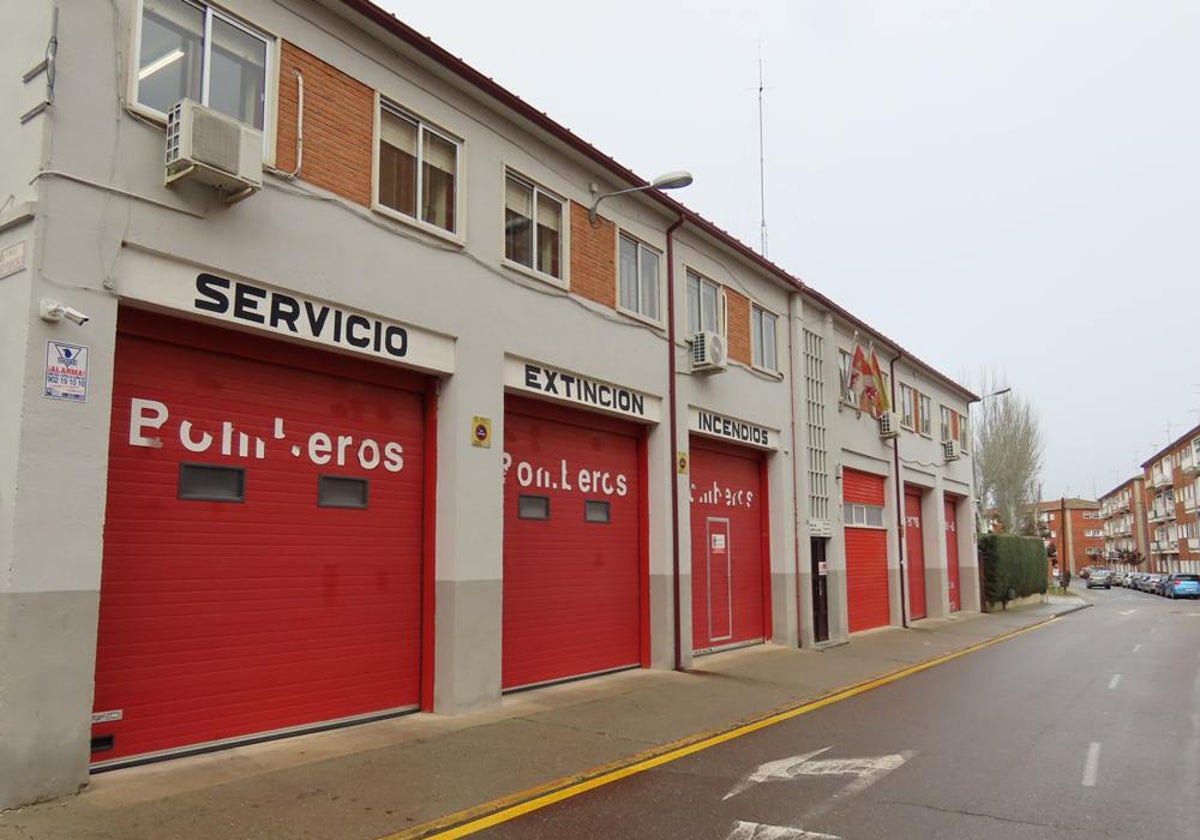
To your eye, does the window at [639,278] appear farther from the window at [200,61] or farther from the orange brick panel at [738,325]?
the window at [200,61]

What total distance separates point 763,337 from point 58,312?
13.6 metres

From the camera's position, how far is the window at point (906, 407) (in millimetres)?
25828

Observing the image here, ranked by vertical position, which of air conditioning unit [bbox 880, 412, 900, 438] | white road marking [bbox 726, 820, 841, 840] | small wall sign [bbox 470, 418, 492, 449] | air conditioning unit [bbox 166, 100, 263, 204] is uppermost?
air conditioning unit [bbox 166, 100, 263, 204]

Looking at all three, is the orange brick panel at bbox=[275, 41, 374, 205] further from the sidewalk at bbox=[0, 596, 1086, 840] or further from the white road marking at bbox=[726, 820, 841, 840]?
the white road marking at bbox=[726, 820, 841, 840]

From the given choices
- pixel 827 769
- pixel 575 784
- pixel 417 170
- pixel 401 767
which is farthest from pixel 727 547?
pixel 401 767

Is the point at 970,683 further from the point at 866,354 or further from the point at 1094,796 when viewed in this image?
the point at 866,354

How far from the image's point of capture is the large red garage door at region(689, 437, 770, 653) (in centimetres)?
1525

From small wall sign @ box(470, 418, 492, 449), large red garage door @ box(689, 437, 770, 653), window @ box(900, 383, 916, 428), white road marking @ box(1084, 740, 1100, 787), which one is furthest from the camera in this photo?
window @ box(900, 383, 916, 428)

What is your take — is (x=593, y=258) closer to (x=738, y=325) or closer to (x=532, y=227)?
(x=532, y=227)

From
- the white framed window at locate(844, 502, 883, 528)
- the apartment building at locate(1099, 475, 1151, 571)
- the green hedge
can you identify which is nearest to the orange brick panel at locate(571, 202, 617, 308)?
the white framed window at locate(844, 502, 883, 528)

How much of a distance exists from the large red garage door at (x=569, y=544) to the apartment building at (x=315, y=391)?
48 millimetres

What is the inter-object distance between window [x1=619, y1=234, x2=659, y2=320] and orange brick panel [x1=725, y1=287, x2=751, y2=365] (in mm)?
2526

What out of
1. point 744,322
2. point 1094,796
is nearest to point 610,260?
point 744,322

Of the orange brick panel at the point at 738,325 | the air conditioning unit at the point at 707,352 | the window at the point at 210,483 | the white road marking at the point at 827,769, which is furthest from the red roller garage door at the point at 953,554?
the window at the point at 210,483
